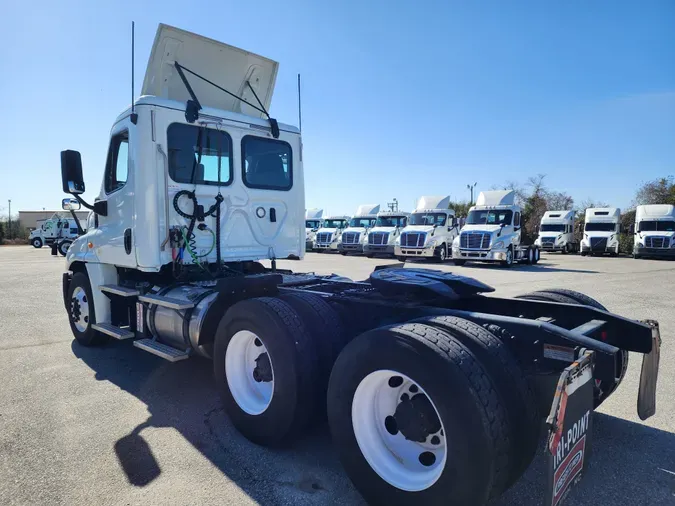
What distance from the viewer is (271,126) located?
569 centimetres

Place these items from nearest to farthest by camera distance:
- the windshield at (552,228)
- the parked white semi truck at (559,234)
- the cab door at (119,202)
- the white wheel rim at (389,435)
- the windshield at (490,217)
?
the white wheel rim at (389,435) < the cab door at (119,202) < the windshield at (490,217) < the parked white semi truck at (559,234) < the windshield at (552,228)

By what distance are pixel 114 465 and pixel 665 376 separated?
5348mm

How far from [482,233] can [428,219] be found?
365cm

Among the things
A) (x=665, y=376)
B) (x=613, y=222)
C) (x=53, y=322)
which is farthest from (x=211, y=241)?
(x=613, y=222)

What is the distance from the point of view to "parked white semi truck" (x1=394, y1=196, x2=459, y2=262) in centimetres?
2241

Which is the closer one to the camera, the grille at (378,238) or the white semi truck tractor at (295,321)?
the white semi truck tractor at (295,321)

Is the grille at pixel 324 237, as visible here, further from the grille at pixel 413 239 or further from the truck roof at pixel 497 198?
the truck roof at pixel 497 198

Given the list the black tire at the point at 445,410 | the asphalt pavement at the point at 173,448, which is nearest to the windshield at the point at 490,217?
the asphalt pavement at the point at 173,448

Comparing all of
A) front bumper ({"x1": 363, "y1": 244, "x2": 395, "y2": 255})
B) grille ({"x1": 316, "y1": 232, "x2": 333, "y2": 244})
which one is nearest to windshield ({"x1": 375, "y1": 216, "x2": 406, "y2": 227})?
front bumper ({"x1": 363, "y1": 244, "x2": 395, "y2": 255})

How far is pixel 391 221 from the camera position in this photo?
26438 millimetres

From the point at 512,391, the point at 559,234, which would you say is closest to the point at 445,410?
the point at 512,391

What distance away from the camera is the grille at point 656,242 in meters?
24.6

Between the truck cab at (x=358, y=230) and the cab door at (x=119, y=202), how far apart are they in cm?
2175

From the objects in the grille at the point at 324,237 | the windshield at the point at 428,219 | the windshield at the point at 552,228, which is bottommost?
the grille at the point at 324,237
